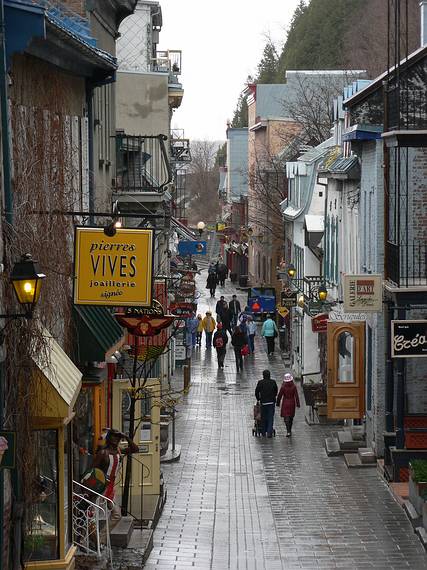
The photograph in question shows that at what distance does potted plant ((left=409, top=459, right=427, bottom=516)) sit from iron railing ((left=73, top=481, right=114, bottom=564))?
19.5 feet

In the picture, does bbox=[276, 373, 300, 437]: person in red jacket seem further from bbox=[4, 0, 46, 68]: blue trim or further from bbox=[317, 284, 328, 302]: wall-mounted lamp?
bbox=[4, 0, 46, 68]: blue trim

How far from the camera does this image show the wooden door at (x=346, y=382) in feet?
94.3

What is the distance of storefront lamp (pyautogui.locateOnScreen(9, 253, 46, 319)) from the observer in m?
11.9

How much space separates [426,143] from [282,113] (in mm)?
55804

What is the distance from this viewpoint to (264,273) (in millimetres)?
72688

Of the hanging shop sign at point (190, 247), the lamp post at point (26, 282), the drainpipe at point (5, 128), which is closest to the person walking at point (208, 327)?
the hanging shop sign at point (190, 247)

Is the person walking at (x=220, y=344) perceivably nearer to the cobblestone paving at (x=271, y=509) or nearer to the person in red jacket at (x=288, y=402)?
the cobblestone paving at (x=271, y=509)

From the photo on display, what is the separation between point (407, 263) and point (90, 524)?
10.3m

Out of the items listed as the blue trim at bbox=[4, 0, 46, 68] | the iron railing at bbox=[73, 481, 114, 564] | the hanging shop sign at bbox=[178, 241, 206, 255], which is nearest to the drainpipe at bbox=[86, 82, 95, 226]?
the iron railing at bbox=[73, 481, 114, 564]

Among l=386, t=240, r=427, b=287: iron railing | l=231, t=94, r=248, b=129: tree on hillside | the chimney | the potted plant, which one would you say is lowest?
the potted plant

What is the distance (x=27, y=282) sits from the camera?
11859 millimetres

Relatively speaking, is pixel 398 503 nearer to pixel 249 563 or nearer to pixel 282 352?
pixel 249 563

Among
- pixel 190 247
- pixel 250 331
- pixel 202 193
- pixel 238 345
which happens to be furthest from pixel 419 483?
pixel 202 193

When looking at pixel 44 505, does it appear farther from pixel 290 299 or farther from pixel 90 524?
pixel 290 299
